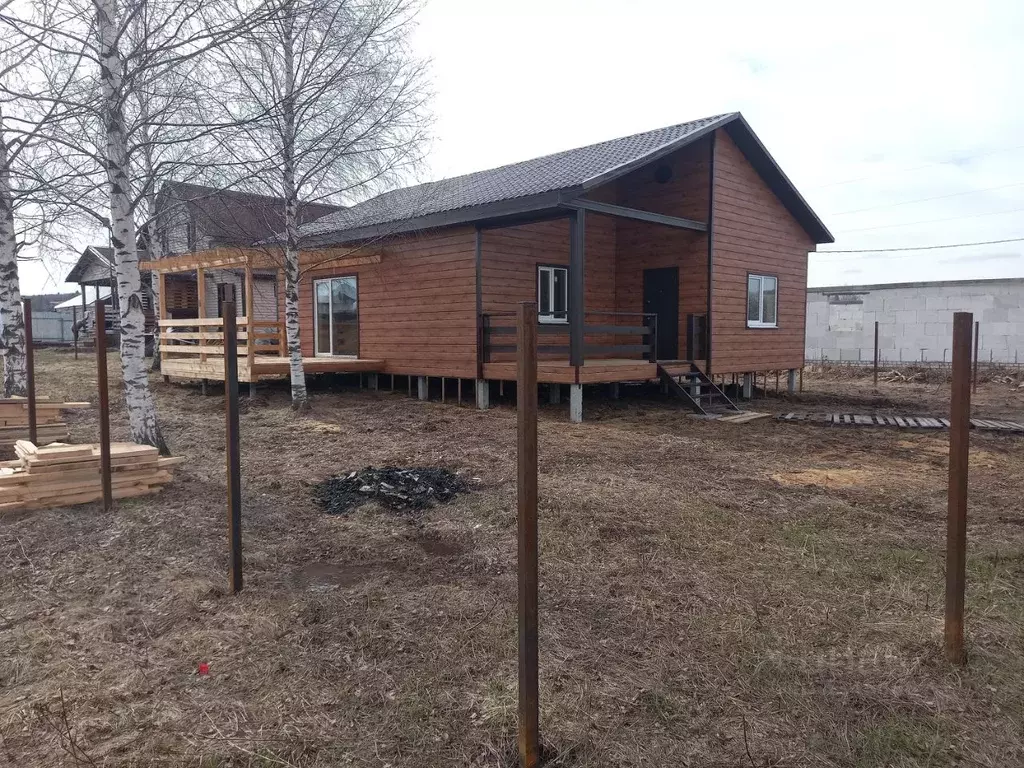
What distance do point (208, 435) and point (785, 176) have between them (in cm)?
1167

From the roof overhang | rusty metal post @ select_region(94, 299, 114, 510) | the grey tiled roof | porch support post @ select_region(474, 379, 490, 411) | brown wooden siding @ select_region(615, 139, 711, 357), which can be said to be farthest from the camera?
brown wooden siding @ select_region(615, 139, 711, 357)

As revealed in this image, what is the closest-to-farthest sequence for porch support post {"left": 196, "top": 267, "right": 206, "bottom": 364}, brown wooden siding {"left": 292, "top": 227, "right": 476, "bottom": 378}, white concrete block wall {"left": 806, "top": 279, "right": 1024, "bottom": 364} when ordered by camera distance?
brown wooden siding {"left": 292, "top": 227, "right": 476, "bottom": 378} → porch support post {"left": 196, "top": 267, "right": 206, "bottom": 364} → white concrete block wall {"left": 806, "top": 279, "right": 1024, "bottom": 364}

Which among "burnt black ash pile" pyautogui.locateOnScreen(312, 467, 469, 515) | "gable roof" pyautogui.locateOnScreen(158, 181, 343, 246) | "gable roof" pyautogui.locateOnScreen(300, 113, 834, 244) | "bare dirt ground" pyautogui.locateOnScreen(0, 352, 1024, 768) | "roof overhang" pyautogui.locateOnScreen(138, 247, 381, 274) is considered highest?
"gable roof" pyautogui.locateOnScreen(300, 113, 834, 244)

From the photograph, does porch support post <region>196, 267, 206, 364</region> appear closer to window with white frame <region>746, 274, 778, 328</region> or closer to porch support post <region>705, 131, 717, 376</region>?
porch support post <region>705, 131, 717, 376</region>

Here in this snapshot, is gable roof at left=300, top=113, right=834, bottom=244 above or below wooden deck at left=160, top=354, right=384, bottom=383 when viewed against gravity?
above

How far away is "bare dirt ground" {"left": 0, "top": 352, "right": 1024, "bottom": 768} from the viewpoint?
2.59 m

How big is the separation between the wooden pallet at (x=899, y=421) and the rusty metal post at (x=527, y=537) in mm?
9506

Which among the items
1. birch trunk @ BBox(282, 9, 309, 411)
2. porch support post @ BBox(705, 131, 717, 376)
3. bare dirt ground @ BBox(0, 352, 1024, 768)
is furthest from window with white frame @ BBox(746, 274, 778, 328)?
birch trunk @ BBox(282, 9, 309, 411)

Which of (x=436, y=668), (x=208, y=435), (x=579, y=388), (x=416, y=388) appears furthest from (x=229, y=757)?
(x=416, y=388)

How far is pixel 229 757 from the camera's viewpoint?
247 centimetres

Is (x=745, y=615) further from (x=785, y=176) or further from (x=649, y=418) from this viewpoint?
(x=785, y=176)

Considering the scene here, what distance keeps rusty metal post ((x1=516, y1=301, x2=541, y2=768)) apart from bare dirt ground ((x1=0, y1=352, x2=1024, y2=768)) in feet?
0.57

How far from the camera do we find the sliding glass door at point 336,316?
1498 centimetres

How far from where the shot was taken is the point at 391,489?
6281 millimetres
